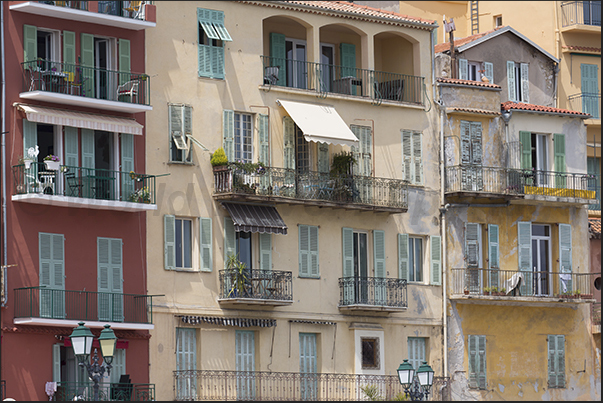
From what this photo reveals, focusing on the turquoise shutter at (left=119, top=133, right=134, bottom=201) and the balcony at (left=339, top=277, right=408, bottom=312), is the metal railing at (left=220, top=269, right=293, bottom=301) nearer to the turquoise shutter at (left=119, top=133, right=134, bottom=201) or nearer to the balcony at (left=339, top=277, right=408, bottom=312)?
the balcony at (left=339, top=277, right=408, bottom=312)

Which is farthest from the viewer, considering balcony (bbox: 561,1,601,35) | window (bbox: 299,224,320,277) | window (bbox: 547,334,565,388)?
balcony (bbox: 561,1,601,35)

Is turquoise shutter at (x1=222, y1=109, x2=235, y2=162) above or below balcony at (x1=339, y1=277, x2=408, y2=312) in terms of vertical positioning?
above

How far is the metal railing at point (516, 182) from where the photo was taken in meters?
48.6

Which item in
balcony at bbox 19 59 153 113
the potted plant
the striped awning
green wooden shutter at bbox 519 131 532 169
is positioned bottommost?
the striped awning

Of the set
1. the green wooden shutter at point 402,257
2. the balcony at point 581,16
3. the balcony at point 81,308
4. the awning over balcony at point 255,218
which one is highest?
the balcony at point 581,16

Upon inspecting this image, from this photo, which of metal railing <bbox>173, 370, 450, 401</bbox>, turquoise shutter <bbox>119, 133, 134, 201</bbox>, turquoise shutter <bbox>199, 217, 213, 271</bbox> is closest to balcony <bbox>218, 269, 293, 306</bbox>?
turquoise shutter <bbox>199, 217, 213, 271</bbox>

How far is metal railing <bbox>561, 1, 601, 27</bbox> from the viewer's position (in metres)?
56.8

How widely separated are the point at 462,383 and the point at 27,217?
632 inches

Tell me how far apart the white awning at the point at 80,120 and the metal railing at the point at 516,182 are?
11917mm

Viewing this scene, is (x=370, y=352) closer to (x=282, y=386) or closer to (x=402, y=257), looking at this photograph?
(x=402, y=257)

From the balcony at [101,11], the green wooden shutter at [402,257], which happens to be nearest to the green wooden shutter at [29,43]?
the balcony at [101,11]

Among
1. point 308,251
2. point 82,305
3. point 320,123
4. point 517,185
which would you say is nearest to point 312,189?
point 308,251

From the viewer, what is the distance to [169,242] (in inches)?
1677

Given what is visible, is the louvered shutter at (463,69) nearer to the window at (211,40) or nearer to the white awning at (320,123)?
the white awning at (320,123)
